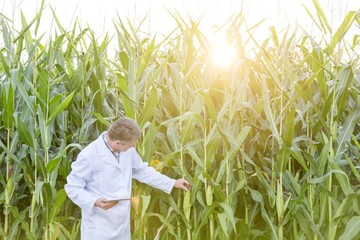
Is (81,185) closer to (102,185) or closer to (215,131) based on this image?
(102,185)

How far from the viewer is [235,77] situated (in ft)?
12.8

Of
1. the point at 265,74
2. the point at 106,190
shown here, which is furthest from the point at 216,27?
the point at 106,190

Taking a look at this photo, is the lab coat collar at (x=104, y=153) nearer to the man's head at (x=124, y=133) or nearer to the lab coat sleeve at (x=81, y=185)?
the lab coat sleeve at (x=81, y=185)

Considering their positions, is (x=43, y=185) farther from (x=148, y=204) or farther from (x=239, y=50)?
(x=239, y=50)

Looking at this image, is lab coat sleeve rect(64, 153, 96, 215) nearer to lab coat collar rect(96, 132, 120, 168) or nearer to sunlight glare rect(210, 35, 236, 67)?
lab coat collar rect(96, 132, 120, 168)

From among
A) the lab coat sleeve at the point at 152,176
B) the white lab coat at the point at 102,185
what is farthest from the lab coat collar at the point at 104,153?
the lab coat sleeve at the point at 152,176

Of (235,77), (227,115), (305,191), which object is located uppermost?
(235,77)

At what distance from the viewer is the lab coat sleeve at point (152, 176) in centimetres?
391

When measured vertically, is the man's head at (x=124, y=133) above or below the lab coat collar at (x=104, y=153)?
above

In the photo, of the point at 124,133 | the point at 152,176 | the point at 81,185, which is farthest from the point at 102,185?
the point at 124,133

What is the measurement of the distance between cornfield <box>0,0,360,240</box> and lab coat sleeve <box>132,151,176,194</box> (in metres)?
0.09

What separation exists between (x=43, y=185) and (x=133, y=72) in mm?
1032

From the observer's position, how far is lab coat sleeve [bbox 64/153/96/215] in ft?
11.8

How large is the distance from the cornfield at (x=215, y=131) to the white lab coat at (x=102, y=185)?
0.23 meters
